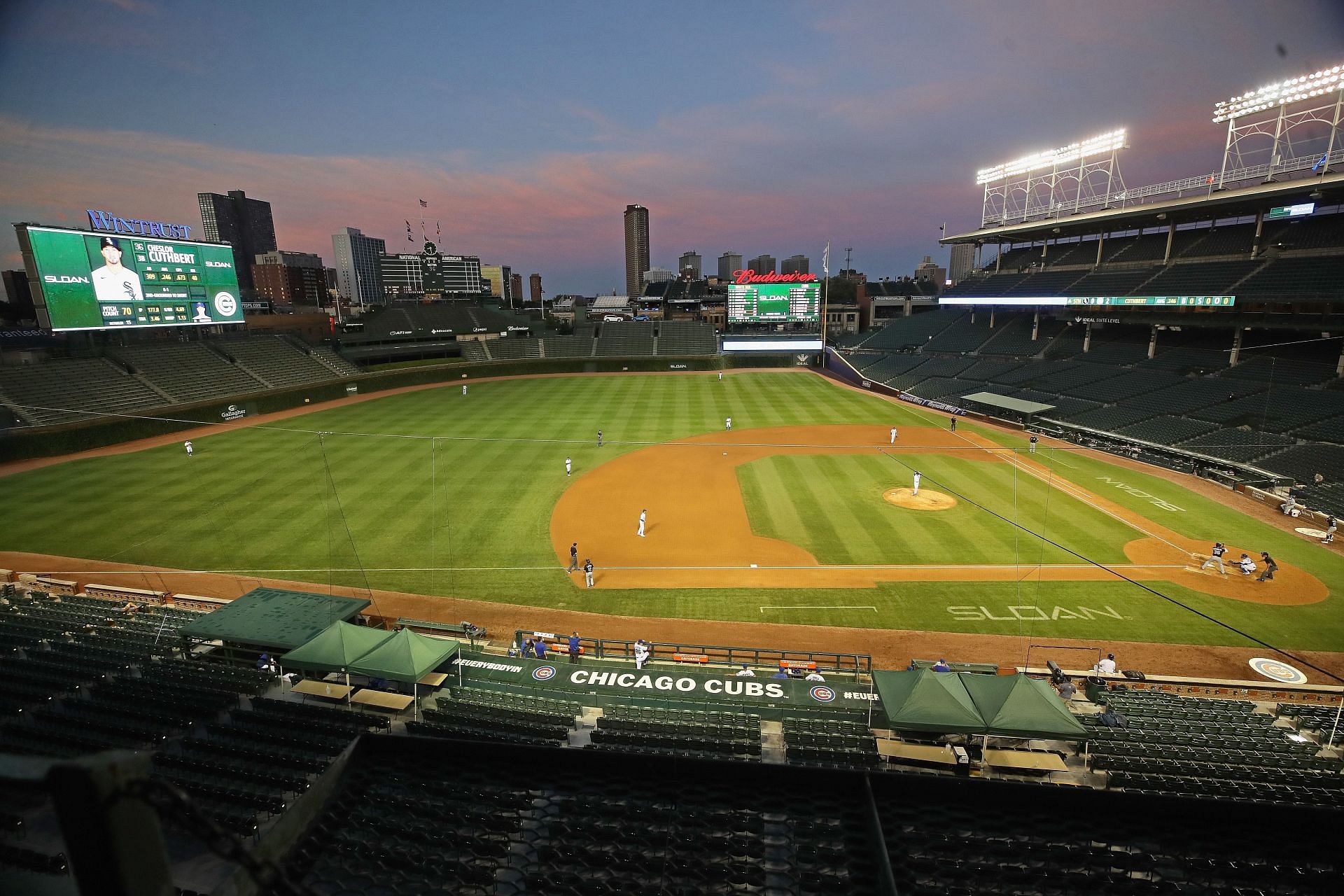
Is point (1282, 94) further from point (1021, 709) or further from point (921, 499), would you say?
point (1021, 709)

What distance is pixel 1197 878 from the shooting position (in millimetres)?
5449

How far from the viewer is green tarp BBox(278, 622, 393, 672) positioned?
12.5 m

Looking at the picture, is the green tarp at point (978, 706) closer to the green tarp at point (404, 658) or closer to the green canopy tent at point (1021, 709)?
the green canopy tent at point (1021, 709)

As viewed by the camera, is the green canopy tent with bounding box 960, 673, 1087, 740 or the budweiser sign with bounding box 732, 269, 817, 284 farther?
the budweiser sign with bounding box 732, 269, 817, 284

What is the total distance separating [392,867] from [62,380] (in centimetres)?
4928

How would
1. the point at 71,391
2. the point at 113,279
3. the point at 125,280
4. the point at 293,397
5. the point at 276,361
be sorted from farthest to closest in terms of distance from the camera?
the point at 276,361
the point at 293,397
the point at 125,280
the point at 113,279
the point at 71,391

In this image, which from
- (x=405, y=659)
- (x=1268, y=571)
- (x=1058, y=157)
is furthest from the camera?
(x=1058, y=157)

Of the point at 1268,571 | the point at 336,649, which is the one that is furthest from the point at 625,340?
the point at 336,649

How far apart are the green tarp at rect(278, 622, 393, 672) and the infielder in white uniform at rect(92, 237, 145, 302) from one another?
41360mm

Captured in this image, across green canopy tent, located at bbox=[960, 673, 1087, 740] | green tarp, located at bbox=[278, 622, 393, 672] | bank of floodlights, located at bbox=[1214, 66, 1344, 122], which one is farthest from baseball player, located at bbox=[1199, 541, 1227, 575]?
bank of floodlights, located at bbox=[1214, 66, 1344, 122]

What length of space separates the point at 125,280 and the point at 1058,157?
2997 inches

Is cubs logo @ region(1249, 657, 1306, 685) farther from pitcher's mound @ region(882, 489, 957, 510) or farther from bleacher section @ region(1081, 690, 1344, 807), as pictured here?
pitcher's mound @ region(882, 489, 957, 510)

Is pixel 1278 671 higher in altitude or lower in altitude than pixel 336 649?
lower

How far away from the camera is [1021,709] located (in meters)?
10.9
